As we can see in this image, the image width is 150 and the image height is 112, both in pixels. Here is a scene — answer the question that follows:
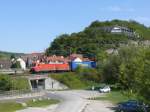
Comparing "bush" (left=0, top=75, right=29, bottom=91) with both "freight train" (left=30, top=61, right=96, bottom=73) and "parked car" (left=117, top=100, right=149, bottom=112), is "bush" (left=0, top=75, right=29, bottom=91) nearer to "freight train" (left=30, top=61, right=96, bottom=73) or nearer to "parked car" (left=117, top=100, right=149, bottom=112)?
"freight train" (left=30, top=61, right=96, bottom=73)

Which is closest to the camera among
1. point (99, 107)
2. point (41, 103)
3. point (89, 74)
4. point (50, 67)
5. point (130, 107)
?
point (130, 107)

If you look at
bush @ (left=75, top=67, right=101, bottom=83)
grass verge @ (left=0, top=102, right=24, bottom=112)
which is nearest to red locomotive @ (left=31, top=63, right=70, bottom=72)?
bush @ (left=75, top=67, right=101, bottom=83)

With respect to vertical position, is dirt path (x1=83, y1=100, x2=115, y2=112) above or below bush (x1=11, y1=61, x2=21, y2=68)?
below

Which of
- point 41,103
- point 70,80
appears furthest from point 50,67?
point 41,103

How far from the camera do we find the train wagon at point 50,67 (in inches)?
5005

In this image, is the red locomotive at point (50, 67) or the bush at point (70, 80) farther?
the red locomotive at point (50, 67)

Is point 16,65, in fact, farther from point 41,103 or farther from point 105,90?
point 41,103

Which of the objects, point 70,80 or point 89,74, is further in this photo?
point 89,74

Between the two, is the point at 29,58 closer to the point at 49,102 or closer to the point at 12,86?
the point at 12,86

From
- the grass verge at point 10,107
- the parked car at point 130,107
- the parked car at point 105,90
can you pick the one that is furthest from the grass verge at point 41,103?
the parked car at point 130,107

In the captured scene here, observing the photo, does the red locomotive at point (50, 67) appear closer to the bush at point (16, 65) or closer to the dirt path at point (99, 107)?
the bush at point (16, 65)

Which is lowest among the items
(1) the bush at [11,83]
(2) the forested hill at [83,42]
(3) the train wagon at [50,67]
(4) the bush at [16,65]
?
(1) the bush at [11,83]

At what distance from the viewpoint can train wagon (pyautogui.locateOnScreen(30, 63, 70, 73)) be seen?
127125 millimetres

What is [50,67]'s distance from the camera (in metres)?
130
